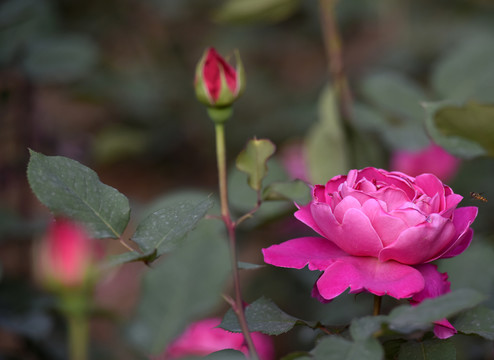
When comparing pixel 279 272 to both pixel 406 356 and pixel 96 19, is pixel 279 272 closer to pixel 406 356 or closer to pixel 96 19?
pixel 96 19

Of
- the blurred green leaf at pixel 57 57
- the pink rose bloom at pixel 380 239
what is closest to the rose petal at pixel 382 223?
the pink rose bloom at pixel 380 239

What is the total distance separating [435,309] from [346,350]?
0.18 feet

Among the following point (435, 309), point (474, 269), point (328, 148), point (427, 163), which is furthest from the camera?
point (427, 163)

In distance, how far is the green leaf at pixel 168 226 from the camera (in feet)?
1.35

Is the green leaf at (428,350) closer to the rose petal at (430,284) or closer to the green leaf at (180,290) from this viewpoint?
the rose petal at (430,284)

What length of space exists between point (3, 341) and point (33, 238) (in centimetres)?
53

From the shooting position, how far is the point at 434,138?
58 centimetres

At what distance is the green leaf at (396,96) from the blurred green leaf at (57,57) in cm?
45

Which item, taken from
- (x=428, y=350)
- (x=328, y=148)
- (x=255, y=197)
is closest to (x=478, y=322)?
(x=428, y=350)

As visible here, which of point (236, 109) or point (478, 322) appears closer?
point (478, 322)

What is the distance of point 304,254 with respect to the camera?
0.42m

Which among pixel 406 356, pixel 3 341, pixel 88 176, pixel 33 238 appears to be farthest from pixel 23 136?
pixel 406 356

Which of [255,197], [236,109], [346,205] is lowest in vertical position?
[236,109]

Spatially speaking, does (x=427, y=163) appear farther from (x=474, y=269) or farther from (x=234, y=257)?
(x=234, y=257)
